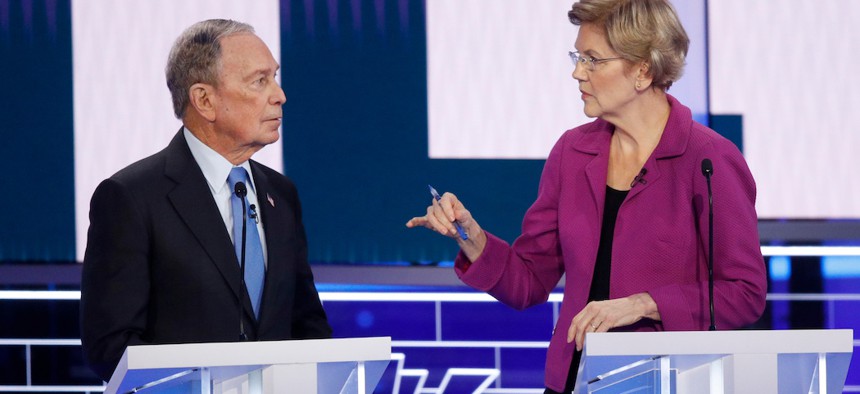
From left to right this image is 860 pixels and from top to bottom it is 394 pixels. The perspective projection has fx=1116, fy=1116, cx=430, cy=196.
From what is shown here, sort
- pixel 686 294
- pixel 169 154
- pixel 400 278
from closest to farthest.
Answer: pixel 686 294 → pixel 169 154 → pixel 400 278

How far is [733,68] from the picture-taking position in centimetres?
420

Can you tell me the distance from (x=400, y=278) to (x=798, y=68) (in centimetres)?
169

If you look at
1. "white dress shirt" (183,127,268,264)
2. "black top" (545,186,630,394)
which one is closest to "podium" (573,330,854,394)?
"black top" (545,186,630,394)

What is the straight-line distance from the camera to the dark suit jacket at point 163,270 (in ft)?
8.48

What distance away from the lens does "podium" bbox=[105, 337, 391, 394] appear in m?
1.96

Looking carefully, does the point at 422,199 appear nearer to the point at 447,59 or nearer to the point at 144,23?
the point at 447,59

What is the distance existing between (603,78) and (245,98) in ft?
3.02

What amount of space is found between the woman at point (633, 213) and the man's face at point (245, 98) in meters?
0.47

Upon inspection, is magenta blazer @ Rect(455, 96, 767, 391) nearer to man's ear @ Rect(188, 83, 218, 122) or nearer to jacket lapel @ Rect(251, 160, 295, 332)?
jacket lapel @ Rect(251, 160, 295, 332)

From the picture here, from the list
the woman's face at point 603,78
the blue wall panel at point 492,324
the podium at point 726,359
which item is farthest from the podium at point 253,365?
the blue wall panel at point 492,324

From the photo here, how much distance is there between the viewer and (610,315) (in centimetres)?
257

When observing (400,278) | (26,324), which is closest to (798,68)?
(400,278)

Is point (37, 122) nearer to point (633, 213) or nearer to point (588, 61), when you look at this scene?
point (588, 61)

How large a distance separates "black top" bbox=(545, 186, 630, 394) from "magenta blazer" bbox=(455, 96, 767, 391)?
22mm
